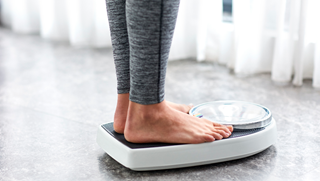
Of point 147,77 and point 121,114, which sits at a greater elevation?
point 147,77

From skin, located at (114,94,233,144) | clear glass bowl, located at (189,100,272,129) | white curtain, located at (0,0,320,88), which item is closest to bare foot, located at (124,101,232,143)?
skin, located at (114,94,233,144)

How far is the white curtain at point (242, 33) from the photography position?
1.53m

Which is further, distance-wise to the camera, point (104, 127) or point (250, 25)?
point (250, 25)

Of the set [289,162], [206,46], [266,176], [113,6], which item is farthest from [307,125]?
[206,46]

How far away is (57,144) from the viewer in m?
1.06

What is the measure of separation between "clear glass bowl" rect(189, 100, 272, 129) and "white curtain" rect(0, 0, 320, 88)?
57 centimetres

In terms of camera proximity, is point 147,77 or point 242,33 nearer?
point 147,77

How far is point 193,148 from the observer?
89 centimetres

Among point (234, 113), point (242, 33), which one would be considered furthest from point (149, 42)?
point (242, 33)

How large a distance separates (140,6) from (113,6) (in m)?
0.14

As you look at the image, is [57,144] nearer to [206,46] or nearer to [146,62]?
[146,62]

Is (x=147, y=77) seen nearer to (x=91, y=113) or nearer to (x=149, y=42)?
(x=149, y=42)

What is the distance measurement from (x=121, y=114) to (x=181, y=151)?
0.19 meters

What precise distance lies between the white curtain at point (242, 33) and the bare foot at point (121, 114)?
0.87 meters
